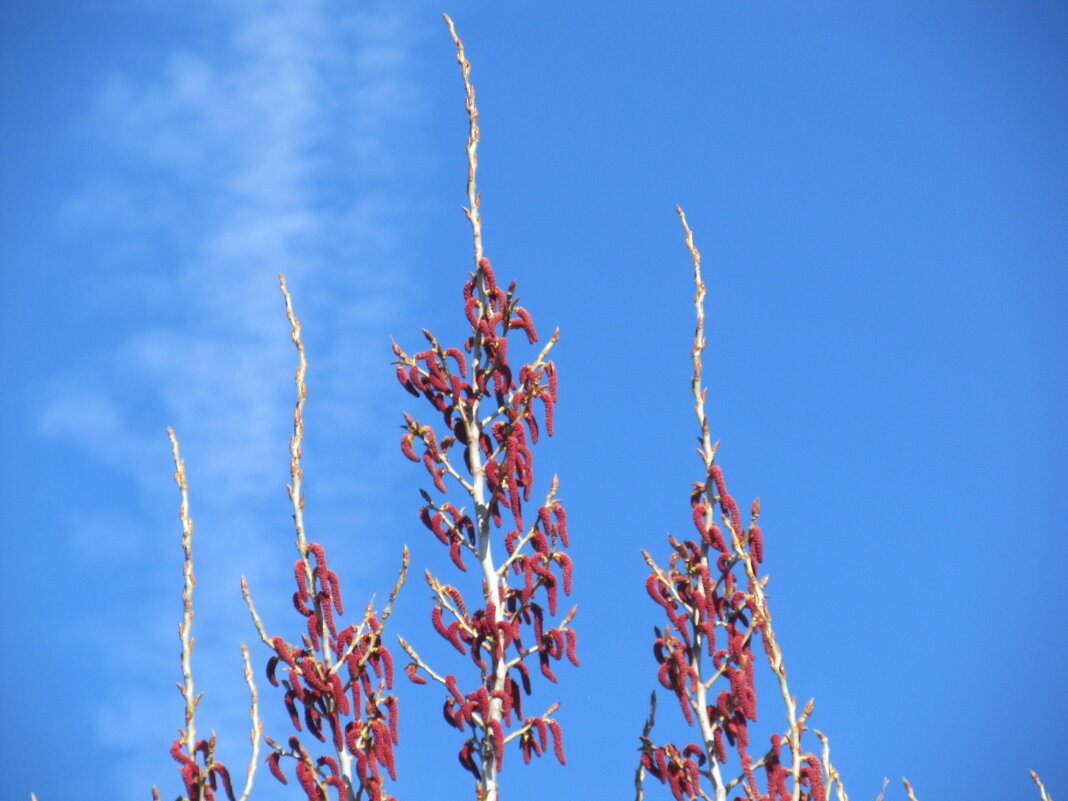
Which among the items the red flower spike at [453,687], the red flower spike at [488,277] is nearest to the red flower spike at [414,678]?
the red flower spike at [453,687]

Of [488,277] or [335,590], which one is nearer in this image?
[335,590]

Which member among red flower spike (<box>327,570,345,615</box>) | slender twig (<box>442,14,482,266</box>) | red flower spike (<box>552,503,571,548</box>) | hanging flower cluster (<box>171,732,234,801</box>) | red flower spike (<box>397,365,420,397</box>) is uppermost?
slender twig (<box>442,14,482,266</box>)

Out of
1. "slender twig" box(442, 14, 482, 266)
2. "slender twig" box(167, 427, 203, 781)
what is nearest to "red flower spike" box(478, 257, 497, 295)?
"slender twig" box(442, 14, 482, 266)

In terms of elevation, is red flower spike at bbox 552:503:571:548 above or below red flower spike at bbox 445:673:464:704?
above

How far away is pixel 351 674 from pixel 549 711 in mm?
1567

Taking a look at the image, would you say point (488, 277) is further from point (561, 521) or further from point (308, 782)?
point (308, 782)

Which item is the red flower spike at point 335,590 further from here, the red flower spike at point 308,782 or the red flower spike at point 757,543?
the red flower spike at point 757,543

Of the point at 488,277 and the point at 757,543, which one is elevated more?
the point at 488,277

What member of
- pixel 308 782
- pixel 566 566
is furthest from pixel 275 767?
pixel 566 566

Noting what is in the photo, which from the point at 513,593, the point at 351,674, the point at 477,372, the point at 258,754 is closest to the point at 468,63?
the point at 477,372

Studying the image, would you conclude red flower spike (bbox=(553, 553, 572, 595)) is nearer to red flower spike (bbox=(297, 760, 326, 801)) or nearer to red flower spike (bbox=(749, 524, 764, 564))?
red flower spike (bbox=(749, 524, 764, 564))

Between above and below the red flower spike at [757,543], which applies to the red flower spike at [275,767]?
below

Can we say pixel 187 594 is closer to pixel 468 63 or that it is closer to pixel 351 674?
Answer: pixel 351 674

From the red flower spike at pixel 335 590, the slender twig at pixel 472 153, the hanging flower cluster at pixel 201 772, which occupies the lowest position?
the hanging flower cluster at pixel 201 772
